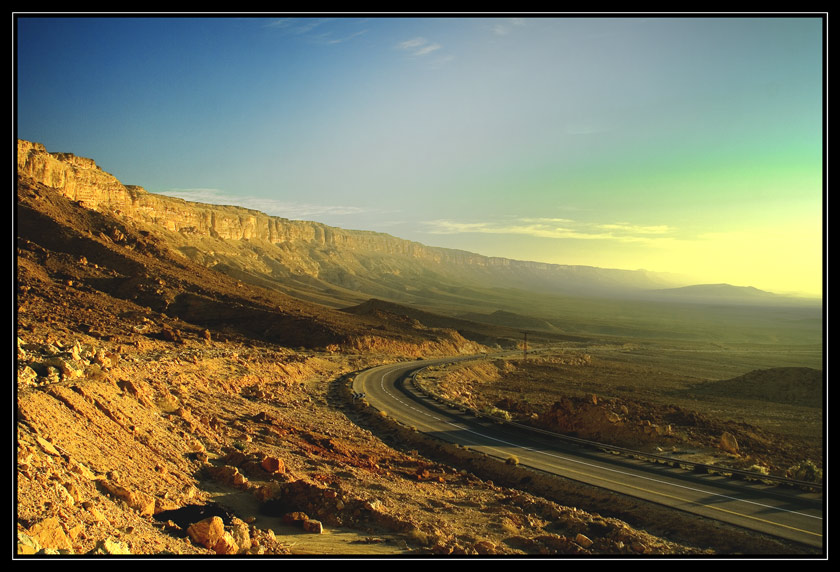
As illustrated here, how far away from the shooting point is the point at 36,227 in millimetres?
68812

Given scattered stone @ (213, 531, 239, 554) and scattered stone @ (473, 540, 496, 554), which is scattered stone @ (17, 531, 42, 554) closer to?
scattered stone @ (213, 531, 239, 554)

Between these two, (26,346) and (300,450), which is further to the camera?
(300,450)

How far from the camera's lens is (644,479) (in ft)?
64.7

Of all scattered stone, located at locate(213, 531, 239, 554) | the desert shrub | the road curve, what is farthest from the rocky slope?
the desert shrub

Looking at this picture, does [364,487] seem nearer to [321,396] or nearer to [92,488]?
[92,488]

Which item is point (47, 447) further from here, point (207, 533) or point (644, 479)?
point (644, 479)

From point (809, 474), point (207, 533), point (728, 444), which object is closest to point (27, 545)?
point (207, 533)

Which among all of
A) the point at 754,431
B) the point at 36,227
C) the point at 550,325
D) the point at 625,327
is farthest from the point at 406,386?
the point at 625,327

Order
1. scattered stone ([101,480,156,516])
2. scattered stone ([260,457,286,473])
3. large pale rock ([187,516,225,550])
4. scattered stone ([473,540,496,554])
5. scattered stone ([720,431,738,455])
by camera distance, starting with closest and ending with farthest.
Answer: large pale rock ([187,516,225,550]) → scattered stone ([101,480,156,516]) → scattered stone ([473,540,496,554]) → scattered stone ([260,457,286,473]) → scattered stone ([720,431,738,455])

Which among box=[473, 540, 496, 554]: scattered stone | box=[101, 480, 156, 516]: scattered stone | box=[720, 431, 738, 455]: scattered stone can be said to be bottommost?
box=[720, 431, 738, 455]: scattered stone

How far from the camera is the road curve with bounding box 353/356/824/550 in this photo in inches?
602
